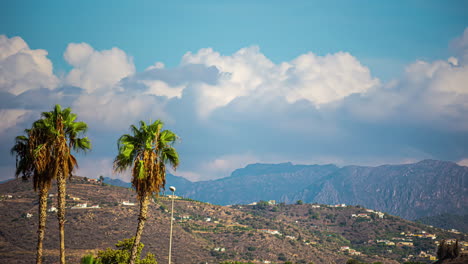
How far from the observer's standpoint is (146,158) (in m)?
38.4

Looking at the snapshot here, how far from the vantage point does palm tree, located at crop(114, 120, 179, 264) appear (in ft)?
126

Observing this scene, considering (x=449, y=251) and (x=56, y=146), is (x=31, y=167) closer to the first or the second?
(x=56, y=146)

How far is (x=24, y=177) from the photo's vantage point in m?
39.7

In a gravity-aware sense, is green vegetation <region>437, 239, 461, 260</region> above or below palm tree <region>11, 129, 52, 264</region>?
below

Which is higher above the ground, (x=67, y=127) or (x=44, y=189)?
(x=67, y=127)

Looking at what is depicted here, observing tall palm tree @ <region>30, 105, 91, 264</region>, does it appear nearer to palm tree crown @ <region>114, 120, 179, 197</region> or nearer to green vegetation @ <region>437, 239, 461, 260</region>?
palm tree crown @ <region>114, 120, 179, 197</region>

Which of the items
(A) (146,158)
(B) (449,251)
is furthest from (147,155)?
(B) (449,251)

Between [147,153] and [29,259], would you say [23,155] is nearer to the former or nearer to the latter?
[147,153]

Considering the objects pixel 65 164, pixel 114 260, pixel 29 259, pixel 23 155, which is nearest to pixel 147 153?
pixel 65 164

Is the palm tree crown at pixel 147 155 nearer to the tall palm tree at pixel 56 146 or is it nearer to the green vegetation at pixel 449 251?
the tall palm tree at pixel 56 146

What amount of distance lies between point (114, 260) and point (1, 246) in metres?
130

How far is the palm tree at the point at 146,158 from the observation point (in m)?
38.4

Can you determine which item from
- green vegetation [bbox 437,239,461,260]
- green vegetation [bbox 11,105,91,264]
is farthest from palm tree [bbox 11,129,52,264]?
green vegetation [bbox 437,239,461,260]

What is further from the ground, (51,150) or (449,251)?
(51,150)
